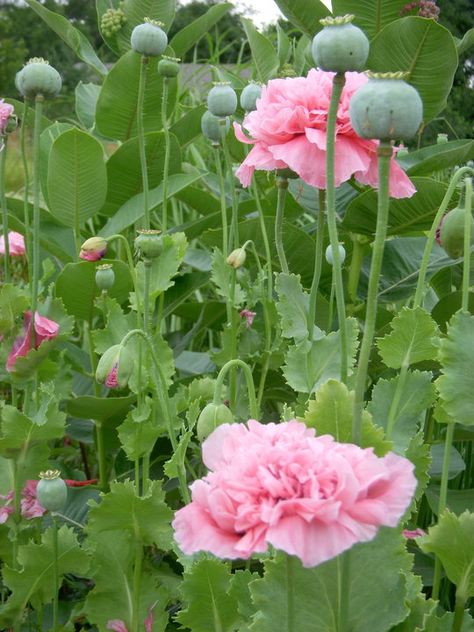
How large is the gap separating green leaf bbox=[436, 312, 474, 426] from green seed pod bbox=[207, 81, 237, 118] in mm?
389

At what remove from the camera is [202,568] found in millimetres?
872

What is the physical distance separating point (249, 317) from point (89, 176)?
0.32 m

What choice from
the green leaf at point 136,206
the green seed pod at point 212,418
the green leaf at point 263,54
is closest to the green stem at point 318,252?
the green seed pod at point 212,418

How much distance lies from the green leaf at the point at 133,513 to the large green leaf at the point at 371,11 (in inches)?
35.6

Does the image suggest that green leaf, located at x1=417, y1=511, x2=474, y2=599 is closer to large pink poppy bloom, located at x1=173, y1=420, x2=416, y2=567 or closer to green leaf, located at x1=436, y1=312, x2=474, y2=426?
green leaf, located at x1=436, y1=312, x2=474, y2=426

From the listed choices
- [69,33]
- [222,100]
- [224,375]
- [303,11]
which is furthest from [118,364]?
[69,33]

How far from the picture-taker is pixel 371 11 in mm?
1550

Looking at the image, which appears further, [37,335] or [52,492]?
[37,335]

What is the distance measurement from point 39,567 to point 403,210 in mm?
726

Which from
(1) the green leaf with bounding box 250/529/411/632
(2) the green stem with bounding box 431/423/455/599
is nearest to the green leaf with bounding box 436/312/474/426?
(2) the green stem with bounding box 431/423/455/599

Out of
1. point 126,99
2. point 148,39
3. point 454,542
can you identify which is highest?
Result: point 148,39

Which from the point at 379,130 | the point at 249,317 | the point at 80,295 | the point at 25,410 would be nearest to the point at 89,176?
the point at 80,295

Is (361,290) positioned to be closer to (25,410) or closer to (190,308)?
(190,308)

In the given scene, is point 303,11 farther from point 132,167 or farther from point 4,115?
point 4,115
